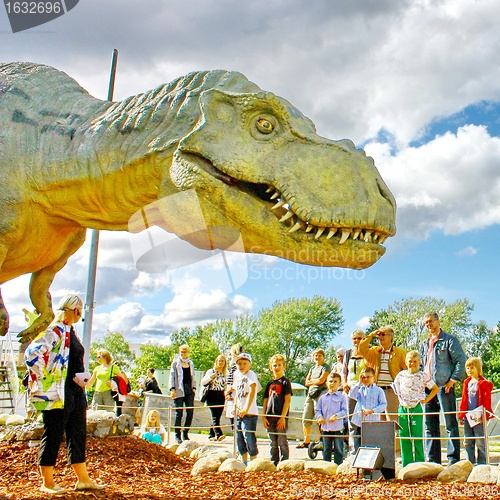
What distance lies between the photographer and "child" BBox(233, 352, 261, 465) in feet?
21.5

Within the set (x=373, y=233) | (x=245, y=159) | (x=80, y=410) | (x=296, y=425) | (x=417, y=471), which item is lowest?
(x=296, y=425)

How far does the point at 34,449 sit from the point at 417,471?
3.81 metres

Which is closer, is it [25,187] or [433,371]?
[25,187]

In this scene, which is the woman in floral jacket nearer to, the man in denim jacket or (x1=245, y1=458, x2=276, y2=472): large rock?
(x1=245, y1=458, x2=276, y2=472): large rock

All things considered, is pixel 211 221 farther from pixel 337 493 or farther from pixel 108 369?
pixel 108 369

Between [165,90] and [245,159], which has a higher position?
[165,90]

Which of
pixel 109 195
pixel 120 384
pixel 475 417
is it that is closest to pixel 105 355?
pixel 120 384

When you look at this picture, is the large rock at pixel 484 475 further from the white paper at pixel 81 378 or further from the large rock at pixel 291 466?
the white paper at pixel 81 378

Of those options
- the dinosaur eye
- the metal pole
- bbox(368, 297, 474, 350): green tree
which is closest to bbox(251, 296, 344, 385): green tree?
bbox(368, 297, 474, 350): green tree

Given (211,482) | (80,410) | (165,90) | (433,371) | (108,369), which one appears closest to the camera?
(165,90)

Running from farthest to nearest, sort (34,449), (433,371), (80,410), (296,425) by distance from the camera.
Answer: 1. (296,425)
2. (433,371)
3. (34,449)
4. (80,410)

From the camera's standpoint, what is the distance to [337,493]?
3.97 meters

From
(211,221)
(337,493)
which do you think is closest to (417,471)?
(337,493)

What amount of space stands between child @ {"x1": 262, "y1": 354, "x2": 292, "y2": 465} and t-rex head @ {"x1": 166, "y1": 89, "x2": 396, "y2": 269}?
4.26 metres
